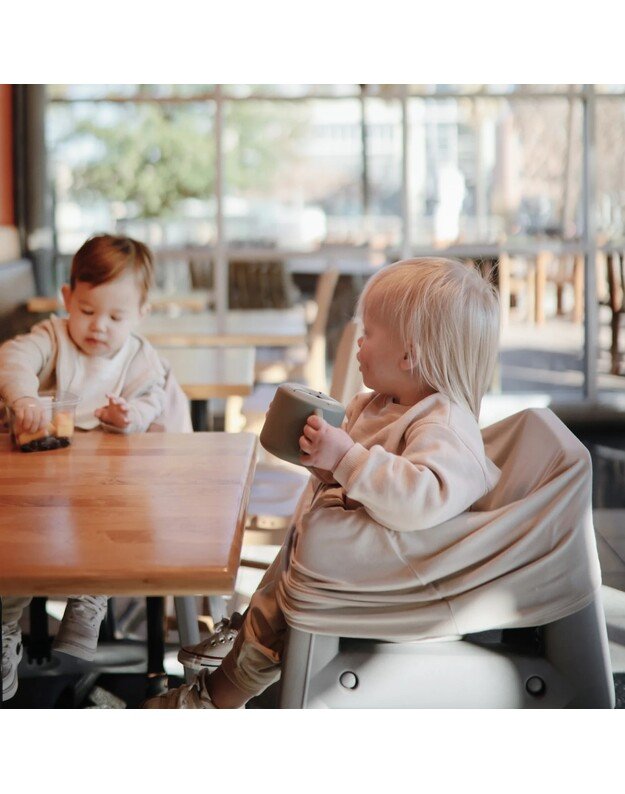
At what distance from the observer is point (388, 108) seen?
5.30 meters

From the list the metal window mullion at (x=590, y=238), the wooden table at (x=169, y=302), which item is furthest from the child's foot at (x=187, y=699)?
the metal window mullion at (x=590, y=238)

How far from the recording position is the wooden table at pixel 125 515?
107 cm

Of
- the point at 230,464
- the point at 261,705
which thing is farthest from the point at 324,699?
the point at 261,705

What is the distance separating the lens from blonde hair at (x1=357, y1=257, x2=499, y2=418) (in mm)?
1418

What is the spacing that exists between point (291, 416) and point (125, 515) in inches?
9.9

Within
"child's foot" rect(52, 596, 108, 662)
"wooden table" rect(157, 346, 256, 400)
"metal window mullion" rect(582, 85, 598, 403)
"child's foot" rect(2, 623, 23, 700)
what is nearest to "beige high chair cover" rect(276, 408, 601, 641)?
"child's foot" rect(52, 596, 108, 662)

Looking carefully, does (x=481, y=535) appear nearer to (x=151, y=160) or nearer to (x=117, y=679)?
(x=117, y=679)

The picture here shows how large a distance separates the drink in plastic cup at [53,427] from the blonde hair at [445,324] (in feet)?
2.03

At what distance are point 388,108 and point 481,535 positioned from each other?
4378 mm

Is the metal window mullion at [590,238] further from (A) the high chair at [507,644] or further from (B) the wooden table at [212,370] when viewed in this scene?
(A) the high chair at [507,644]

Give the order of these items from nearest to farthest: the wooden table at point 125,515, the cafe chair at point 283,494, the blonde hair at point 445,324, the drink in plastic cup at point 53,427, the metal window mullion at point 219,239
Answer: the wooden table at point 125,515 < the blonde hair at point 445,324 < the drink in plastic cup at point 53,427 < the cafe chair at point 283,494 < the metal window mullion at point 219,239

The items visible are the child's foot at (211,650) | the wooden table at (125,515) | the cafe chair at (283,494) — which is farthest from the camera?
the cafe chair at (283,494)

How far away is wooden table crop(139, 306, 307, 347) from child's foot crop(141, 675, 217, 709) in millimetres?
2024

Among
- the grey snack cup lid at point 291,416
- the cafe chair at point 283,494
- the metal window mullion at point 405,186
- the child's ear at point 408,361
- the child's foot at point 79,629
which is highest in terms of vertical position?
the metal window mullion at point 405,186
